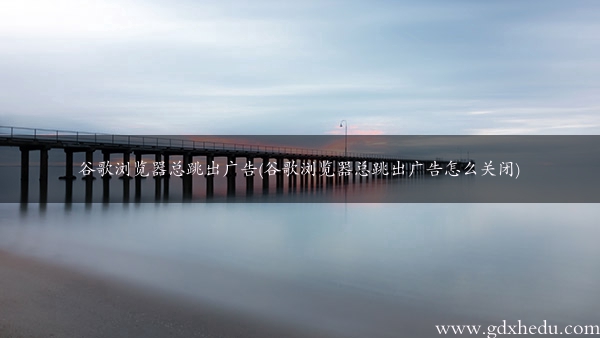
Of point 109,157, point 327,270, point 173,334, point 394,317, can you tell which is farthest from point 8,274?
point 109,157

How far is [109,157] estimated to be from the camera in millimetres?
36719

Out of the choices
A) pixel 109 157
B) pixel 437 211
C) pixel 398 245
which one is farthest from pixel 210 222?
pixel 109 157

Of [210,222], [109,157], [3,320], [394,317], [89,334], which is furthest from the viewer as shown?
[109,157]

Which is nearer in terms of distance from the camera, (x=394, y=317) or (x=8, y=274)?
(x=394, y=317)

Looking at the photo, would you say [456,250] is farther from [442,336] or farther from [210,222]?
[210,222]

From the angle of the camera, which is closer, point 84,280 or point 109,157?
point 84,280

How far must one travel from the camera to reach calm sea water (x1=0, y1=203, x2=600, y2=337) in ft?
17.2

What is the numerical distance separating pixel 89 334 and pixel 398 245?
22.7ft

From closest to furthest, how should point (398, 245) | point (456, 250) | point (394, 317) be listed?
point (394, 317) < point (456, 250) < point (398, 245)

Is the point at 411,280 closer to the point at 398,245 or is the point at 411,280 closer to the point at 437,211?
the point at 398,245

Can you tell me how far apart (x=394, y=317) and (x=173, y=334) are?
2199mm

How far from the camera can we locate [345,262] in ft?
25.6

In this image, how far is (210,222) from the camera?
42.8 feet

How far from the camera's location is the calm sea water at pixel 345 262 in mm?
5242
